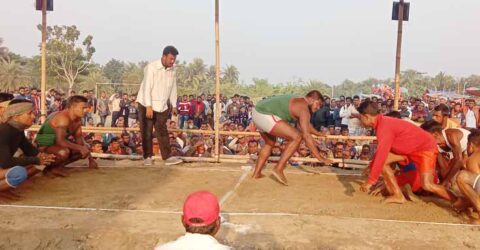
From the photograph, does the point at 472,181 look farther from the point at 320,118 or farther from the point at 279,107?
the point at 320,118

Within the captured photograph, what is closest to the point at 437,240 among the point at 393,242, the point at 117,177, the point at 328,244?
the point at 393,242

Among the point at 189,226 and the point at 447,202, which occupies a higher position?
the point at 189,226

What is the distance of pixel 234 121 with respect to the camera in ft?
47.4

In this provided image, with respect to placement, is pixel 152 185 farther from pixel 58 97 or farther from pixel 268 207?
pixel 58 97

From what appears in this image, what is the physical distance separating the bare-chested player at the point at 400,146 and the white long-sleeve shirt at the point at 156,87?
330cm

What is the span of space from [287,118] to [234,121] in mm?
8558

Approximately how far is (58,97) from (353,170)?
1130 cm

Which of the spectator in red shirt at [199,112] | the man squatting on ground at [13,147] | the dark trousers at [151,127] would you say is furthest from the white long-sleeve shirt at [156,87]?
the spectator in red shirt at [199,112]

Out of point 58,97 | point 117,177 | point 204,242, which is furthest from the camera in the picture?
point 58,97

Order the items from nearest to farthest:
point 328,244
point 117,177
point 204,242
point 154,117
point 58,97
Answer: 1. point 204,242
2. point 328,244
3. point 117,177
4. point 154,117
5. point 58,97

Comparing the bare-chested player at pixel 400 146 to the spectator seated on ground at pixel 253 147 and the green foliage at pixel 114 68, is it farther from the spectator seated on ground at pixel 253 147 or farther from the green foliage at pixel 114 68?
the green foliage at pixel 114 68

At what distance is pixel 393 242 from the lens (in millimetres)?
3609

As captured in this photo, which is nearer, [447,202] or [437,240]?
[437,240]

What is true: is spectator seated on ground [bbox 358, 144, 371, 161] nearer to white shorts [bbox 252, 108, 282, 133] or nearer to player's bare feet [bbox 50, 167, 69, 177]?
white shorts [bbox 252, 108, 282, 133]
